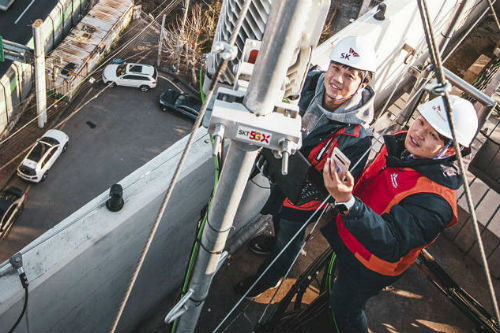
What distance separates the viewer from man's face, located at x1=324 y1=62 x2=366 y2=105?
16.3 feet

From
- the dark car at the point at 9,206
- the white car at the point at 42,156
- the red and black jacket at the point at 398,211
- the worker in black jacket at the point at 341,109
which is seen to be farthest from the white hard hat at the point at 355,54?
the white car at the point at 42,156

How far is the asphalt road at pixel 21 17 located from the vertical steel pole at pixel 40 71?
4.82 metres

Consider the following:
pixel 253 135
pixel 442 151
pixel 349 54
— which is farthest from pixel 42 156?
pixel 253 135

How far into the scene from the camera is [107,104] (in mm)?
21188

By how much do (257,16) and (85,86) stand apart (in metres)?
18.8

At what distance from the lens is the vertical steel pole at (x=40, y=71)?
15.6 m

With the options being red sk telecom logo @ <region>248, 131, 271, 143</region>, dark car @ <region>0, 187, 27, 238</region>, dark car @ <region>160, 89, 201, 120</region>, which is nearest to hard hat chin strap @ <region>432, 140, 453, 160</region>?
red sk telecom logo @ <region>248, 131, 271, 143</region>

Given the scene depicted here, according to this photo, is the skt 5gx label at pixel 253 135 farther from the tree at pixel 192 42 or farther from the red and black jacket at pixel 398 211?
the tree at pixel 192 42

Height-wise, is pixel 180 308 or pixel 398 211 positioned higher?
pixel 398 211

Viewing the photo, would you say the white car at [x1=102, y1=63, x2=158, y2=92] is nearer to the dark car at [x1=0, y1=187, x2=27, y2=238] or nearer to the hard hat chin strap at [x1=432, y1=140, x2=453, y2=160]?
the dark car at [x1=0, y1=187, x2=27, y2=238]

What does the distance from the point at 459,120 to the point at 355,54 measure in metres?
1.25

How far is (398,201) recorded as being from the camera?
4656 millimetres

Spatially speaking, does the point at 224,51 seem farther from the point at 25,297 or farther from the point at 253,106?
the point at 25,297

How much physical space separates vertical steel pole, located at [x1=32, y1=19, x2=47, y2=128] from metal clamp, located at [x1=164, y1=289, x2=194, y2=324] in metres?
14.2
